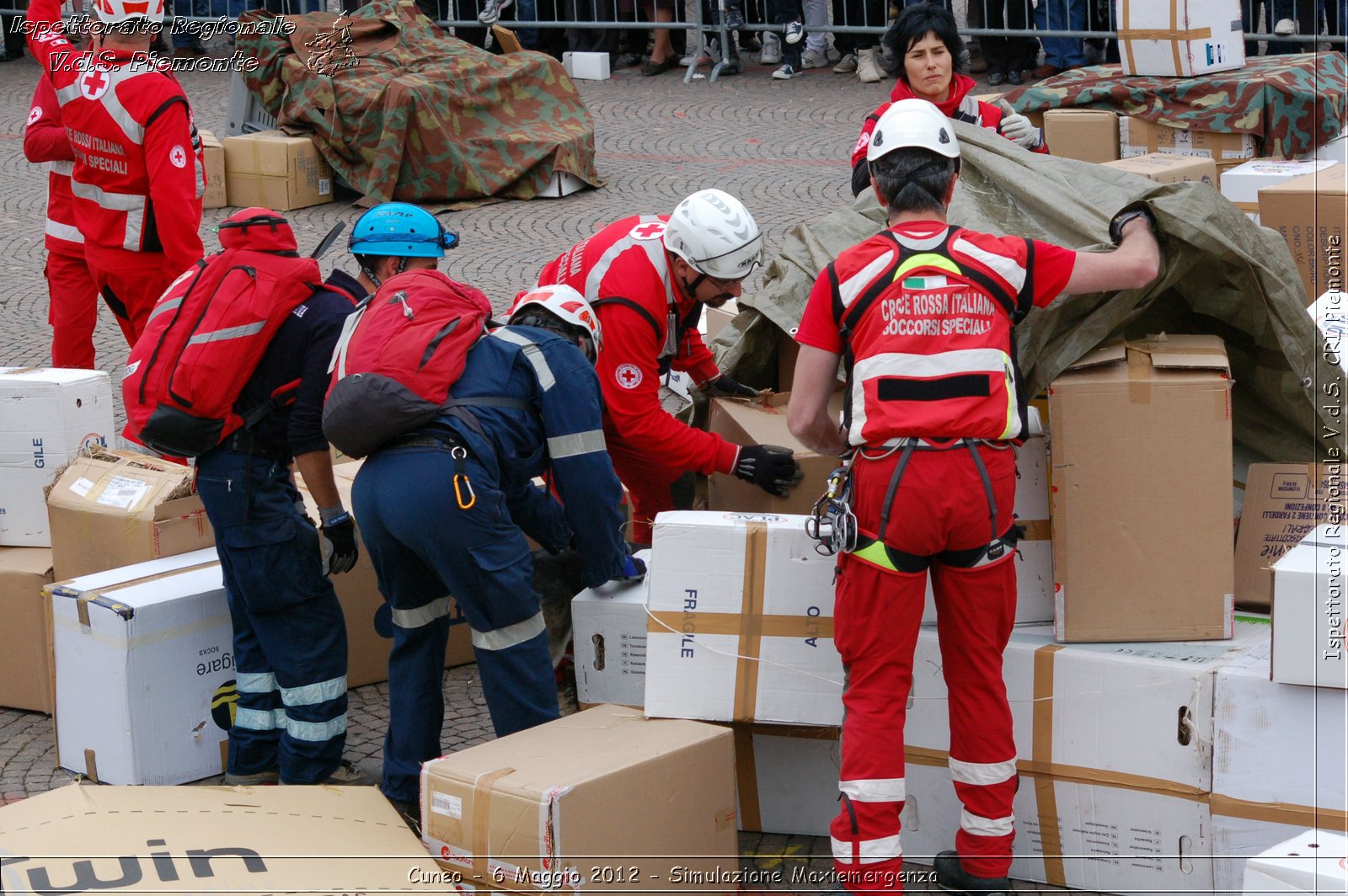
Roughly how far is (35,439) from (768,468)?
246 centimetres

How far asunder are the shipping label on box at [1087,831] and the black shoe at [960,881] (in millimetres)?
113

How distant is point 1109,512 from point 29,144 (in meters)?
4.65

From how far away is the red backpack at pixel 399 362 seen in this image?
3506mm

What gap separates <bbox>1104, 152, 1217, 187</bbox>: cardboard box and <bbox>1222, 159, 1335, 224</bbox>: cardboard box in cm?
10

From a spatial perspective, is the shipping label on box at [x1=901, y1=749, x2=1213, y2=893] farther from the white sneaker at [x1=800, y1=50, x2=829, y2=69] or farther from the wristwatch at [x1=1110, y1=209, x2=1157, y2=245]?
the white sneaker at [x1=800, y1=50, x2=829, y2=69]

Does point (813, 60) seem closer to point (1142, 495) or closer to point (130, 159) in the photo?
point (130, 159)

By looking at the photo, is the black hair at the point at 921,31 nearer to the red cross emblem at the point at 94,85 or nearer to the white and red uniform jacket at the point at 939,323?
the white and red uniform jacket at the point at 939,323

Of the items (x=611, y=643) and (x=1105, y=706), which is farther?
(x=611, y=643)

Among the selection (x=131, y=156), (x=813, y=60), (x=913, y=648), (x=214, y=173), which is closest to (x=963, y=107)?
(x=913, y=648)

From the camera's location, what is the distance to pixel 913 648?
11.1ft

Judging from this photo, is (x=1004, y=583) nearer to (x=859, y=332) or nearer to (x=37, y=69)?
(x=859, y=332)

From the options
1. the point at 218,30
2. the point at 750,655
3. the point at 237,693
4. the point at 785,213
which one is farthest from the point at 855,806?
the point at 218,30

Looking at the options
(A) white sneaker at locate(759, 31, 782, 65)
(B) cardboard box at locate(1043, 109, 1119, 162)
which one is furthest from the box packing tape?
(A) white sneaker at locate(759, 31, 782, 65)

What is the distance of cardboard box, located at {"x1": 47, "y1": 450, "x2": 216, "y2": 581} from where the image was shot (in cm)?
454
